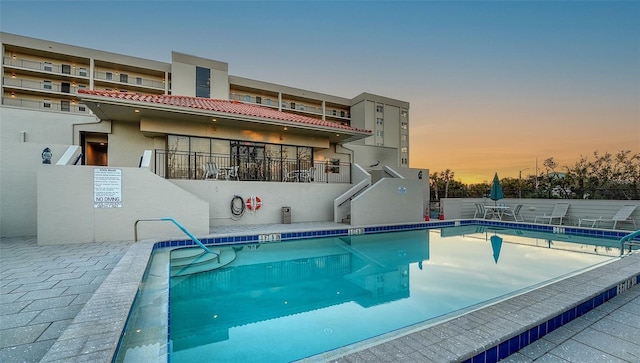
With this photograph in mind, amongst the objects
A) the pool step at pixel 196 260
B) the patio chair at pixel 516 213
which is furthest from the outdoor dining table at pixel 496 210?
the pool step at pixel 196 260

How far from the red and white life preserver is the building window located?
1194 centimetres

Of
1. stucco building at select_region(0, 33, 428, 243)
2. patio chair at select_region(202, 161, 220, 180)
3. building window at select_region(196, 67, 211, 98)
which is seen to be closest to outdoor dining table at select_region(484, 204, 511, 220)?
stucco building at select_region(0, 33, 428, 243)

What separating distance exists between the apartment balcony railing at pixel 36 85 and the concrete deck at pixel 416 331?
2201cm

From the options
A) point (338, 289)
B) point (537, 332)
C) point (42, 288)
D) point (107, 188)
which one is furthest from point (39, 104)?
point (537, 332)

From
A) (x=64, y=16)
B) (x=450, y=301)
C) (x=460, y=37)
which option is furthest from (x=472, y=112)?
(x=64, y=16)

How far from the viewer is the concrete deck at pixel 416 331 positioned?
208 centimetres

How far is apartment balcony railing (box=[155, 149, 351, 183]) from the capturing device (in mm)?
11352

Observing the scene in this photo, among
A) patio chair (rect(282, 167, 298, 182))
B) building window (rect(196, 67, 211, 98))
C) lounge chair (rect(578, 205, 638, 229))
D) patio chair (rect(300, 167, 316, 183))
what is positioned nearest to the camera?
lounge chair (rect(578, 205, 638, 229))

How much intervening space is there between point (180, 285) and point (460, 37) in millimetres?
14215

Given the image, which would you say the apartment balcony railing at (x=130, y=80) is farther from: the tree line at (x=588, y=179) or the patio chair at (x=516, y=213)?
the patio chair at (x=516, y=213)

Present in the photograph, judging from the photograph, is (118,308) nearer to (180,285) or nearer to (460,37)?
Result: (180,285)

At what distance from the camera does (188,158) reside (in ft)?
37.5

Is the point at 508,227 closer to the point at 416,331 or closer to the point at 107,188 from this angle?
the point at 416,331

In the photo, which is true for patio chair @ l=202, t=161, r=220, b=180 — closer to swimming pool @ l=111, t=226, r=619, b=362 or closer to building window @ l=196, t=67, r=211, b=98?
swimming pool @ l=111, t=226, r=619, b=362
